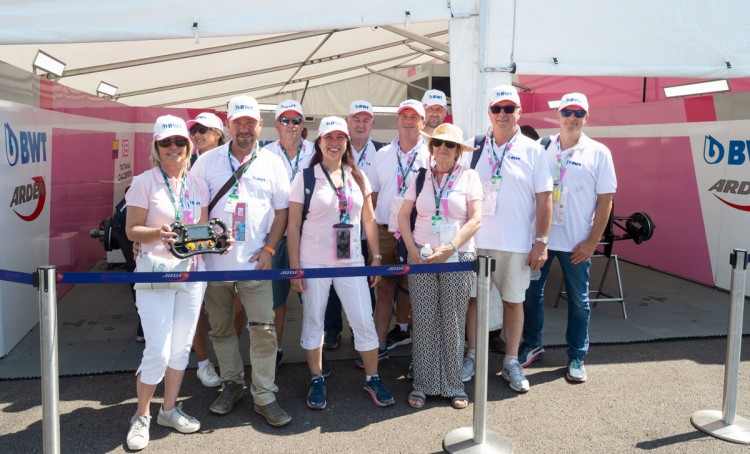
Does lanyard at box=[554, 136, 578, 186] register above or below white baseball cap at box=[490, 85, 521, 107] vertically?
below

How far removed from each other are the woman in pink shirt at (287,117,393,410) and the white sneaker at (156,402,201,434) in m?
0.68

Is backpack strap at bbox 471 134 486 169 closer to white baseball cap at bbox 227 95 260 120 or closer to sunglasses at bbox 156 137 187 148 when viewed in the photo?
white baseball cap at bbox 227 95 260 120

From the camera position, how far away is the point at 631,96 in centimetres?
880

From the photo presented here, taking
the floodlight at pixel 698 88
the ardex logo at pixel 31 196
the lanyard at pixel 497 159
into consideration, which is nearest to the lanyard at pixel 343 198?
the lanyard at pixel 497 159

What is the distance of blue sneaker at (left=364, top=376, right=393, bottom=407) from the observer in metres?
3.80

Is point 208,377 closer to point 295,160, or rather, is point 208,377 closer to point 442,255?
point 295,160

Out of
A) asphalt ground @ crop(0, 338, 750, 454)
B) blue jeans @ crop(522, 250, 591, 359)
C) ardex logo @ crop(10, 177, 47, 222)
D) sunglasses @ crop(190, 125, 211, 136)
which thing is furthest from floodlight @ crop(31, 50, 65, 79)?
blue jeans @ crop(522, 250, 591, 359)

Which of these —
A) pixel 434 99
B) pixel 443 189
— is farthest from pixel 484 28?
pixel 443 189

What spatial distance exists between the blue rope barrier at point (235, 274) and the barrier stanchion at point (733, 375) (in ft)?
4.84

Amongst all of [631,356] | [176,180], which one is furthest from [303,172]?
[631,356]

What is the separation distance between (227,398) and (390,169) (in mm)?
1827

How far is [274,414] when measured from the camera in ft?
11.6

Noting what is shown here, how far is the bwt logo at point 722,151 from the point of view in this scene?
6395 millimetres

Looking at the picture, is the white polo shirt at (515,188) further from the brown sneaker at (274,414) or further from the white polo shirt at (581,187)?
the brown sneaker at (274,414)
